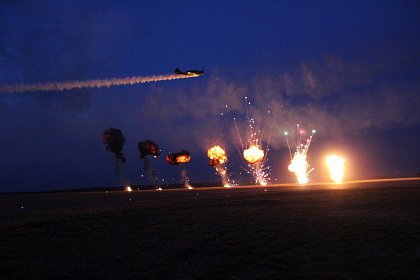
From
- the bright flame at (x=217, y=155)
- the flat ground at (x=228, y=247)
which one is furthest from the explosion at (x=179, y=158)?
the flat ground at (x=228, y=247)

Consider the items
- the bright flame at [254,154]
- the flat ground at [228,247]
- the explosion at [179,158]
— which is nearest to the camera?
the flat ground at [228,247]

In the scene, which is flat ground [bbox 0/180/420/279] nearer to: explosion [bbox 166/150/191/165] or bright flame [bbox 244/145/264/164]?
bright flame [bbox 244/145/264/164]

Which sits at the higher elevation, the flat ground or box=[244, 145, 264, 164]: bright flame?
box=[244, 145, 264, 164]: bright flame

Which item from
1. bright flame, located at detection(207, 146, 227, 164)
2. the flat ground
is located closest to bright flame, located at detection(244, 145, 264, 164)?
bright flame, located at detection(207, 146, 227, 164)

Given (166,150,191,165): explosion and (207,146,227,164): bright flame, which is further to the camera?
(166,150,191,165): explosion

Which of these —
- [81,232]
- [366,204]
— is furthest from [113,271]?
[366,204]

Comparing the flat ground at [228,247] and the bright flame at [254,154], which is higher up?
the bright flame at [254,154]

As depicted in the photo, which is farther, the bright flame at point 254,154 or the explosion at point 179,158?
the explosion at point 179,158

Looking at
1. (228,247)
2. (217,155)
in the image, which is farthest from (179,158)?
(228,247)

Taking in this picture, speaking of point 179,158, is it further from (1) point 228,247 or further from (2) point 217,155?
(1) point 228,247

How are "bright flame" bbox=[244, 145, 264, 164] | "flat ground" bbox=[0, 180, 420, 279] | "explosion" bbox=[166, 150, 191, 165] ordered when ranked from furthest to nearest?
"explosion" bbox=[166, 150, 191, 165], "bright flame" bbox=[244, 145, 264, 164], "flat ground" bbox=[0, 180, 420, 279]

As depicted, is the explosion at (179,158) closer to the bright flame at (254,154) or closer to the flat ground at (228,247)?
the bright flame at (254,154)

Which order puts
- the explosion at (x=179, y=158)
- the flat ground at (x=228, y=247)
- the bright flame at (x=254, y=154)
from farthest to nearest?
the explosion at (x=179, y=158) → the bright flame at (x=254, y=154) → the flat ground at (x=228, y=247)

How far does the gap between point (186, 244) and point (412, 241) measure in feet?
29.4
